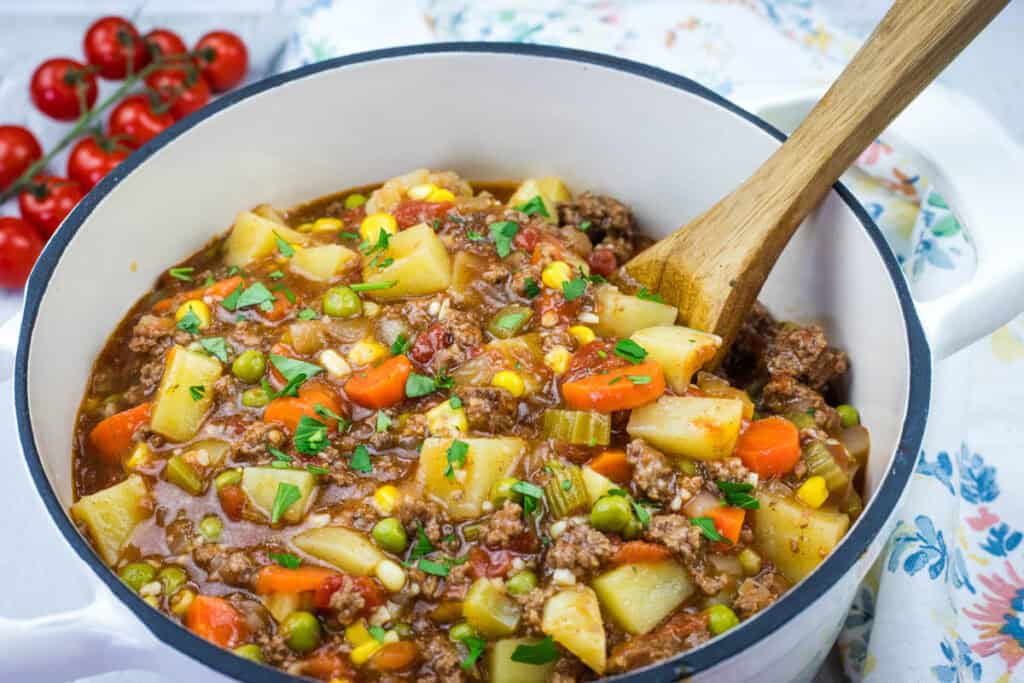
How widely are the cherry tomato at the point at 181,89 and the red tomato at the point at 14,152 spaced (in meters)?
0.85

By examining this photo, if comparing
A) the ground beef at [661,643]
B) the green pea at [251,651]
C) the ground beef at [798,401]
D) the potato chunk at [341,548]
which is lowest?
the green pea at [251,651]

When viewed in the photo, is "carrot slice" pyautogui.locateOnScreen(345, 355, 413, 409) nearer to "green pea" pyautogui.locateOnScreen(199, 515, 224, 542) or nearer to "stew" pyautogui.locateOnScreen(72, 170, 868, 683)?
"stew" pyautogui.locateOnScreen(72, 170, 868, 683)

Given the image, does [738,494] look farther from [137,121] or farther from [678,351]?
[137,121]

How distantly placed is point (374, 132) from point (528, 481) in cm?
218

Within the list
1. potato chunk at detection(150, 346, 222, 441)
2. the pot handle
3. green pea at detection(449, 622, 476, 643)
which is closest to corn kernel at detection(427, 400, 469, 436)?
green pea at detection(449, 622, 476, 643)

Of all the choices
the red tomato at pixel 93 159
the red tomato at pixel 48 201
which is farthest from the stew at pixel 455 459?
the red tomato at pixel 93 159

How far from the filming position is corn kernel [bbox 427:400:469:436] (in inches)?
152

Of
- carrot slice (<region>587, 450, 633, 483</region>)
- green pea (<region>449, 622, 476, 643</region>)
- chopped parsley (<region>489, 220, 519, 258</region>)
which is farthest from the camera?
chopped parsley (<region>489, 220, 519, 258</region>)

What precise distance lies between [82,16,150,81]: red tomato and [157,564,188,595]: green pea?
14.1 feet

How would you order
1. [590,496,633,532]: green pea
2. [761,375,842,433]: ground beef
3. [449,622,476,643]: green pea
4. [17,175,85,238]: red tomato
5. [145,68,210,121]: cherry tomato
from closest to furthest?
[449,622,476,643]: green pea → [590,496,633,532]: green pea → [761,375,842,433]: ground beef → [17,175,85,238]: red tomato → [145,68,210,121]: cherry tomato

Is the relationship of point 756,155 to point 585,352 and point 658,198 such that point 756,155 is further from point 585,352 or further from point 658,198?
point 585,352

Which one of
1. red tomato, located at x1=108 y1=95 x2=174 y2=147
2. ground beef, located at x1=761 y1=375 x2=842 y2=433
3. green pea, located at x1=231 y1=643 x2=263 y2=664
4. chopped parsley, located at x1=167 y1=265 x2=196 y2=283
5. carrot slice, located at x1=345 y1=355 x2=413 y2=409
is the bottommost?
green pea, located at x1=231 y1=643 x2=263 y2=664

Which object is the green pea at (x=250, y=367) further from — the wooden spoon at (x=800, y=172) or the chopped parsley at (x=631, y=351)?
the wooden spoon at (x=800, y=172)

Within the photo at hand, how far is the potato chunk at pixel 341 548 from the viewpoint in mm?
3600
